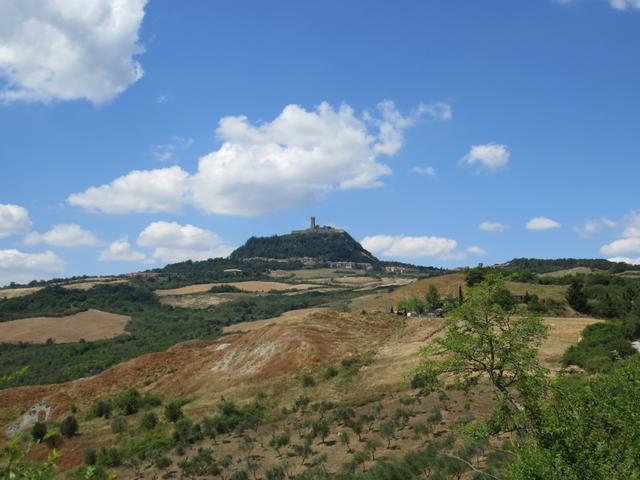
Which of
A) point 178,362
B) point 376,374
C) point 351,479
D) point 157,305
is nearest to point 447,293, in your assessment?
point 178,362

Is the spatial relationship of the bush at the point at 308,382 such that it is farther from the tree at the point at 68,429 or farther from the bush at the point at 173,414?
the tree at the point at 68,429

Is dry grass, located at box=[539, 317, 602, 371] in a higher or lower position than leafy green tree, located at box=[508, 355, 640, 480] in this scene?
lower

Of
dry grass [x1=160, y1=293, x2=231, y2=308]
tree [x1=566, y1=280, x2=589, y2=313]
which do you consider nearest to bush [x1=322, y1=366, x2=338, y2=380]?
tree [x1=566, y1=280, x2=589, y2=313]

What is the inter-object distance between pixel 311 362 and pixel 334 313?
16.7 meters

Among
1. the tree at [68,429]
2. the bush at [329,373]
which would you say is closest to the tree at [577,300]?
the bush at [329,373]

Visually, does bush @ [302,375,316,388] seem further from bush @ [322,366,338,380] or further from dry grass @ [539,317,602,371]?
dry grass @ [539,317,602,371]

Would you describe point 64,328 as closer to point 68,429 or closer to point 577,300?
point 68,429

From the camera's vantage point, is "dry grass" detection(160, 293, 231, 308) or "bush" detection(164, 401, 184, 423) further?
"dry grass" detection(160, 293, 231, 308)

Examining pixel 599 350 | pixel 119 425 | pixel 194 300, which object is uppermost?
pixel 194 300

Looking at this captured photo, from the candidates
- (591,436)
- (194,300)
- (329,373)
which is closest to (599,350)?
(329,373)

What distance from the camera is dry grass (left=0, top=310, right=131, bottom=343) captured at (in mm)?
125438

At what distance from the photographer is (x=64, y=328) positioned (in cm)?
13225

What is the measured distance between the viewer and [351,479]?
23250 millimetres

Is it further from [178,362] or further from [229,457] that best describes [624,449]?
[178,362]
